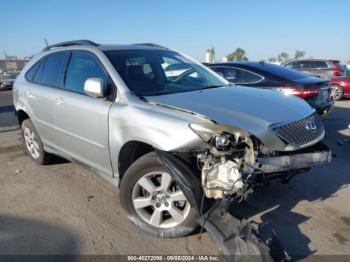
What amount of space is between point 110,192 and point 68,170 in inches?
45.5

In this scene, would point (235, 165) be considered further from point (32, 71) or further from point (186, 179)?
point (32, 71)

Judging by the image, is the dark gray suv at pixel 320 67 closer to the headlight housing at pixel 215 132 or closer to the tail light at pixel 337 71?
the tail light at pixel 337 71

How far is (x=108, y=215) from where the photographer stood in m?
4.00

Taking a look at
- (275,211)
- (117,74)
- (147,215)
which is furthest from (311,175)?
(117,74)

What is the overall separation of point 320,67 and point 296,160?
14639mm

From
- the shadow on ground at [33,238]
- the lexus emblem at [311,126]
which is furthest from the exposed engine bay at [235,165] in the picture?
the shadow on ground at [33,238]

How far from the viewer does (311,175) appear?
5102mm

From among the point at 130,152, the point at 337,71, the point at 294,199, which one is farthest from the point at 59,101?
the point at 337,71

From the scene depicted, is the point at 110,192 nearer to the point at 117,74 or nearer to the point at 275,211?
the point at 117,74

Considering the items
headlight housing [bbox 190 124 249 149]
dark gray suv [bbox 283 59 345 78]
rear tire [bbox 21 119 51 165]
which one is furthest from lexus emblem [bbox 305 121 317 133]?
dark gray suv [bbox 283 59 345 78]

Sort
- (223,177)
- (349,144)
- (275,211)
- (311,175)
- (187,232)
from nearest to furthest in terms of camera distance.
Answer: (223,177)
(187,232)
(275,211)
(311,175)
(349,144)

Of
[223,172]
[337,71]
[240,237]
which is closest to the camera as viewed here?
[240,237]

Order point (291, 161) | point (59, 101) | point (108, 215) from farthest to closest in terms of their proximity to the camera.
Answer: point (59, 101) → point (108, 215) → point (291, 161)

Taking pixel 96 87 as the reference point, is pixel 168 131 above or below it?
below
